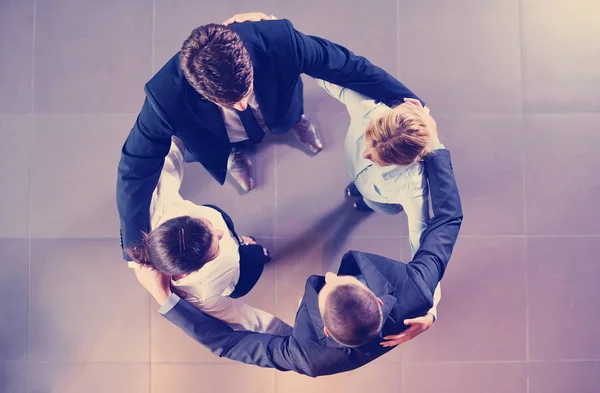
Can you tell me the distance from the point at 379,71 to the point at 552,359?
2.14 m

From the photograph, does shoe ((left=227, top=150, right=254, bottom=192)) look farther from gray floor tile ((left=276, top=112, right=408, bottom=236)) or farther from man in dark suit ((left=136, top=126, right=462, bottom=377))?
man in dark suit ((left=136, top=126, right=462, bottom=377))

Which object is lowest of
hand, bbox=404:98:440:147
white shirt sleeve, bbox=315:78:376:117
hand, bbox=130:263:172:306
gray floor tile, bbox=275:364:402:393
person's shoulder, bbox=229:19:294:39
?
gray floor tile, bbox=275:364:402:393

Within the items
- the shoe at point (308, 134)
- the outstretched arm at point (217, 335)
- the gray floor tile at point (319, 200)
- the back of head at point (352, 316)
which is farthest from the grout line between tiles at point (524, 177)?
the outstretched arm at point (217, 335)

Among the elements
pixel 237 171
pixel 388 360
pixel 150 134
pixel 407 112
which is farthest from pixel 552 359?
pixel 150 134

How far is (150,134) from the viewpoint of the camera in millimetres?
1704

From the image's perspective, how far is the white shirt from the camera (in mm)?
1882

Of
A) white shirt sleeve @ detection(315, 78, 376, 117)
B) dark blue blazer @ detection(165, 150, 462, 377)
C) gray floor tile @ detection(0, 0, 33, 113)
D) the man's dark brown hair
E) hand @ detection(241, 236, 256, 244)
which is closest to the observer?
the man's dark brown hair

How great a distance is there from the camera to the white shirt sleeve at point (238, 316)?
1.96 metres

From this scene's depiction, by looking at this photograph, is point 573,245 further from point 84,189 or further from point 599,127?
point 84,189

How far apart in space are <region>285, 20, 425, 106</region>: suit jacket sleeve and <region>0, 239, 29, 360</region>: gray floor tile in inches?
86.0

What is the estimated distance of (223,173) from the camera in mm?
2098

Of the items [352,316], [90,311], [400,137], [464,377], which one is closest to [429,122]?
[400,137]

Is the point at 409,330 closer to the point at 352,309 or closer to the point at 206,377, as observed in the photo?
the point at 352,309

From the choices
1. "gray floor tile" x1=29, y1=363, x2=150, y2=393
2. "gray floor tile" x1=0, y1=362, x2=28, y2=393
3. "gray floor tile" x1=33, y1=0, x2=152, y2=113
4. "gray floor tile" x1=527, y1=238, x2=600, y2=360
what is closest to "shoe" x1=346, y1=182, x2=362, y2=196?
"gray floor tile" x1=527, y1=238, x2=600, y2=360
